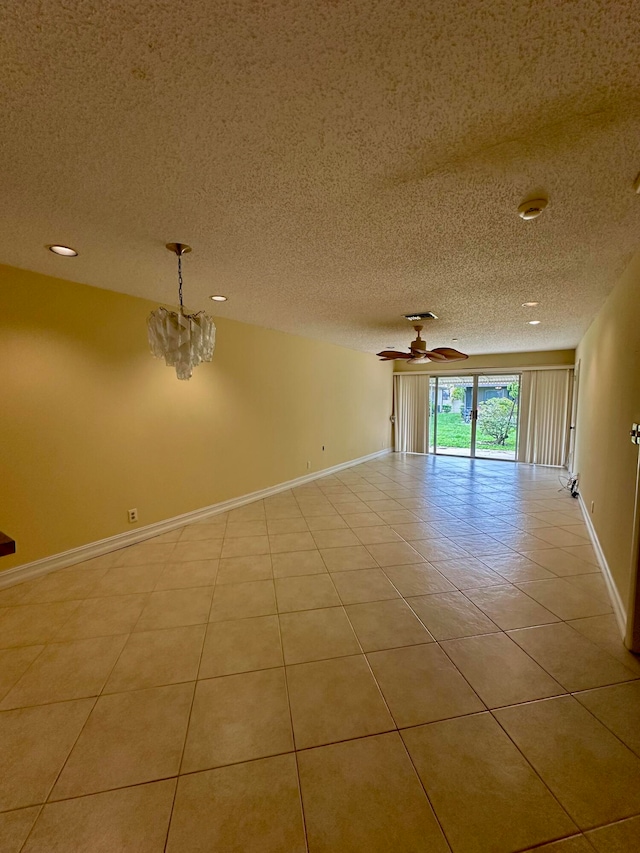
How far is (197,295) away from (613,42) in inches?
119

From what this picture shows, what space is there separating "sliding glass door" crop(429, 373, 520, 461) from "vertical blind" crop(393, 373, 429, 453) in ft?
0.59

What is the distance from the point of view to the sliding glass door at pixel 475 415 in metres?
7.44

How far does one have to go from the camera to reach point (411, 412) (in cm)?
830

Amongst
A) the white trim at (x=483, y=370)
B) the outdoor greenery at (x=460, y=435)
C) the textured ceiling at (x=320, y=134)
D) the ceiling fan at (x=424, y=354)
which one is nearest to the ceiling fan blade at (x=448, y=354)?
the ceiling fan at (x=424, y=354)

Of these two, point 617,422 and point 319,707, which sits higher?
point 617,422

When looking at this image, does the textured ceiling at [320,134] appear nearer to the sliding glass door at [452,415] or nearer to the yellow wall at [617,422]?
the yellow wall at [617,422]

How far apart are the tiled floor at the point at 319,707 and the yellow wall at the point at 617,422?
41cm

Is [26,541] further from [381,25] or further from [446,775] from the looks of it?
[381,25]

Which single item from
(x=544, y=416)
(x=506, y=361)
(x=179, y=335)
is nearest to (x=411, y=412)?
(x=506, y=361)

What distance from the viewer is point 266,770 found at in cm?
127

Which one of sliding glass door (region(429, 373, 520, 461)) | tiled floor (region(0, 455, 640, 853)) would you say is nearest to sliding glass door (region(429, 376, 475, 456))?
sliding glass door (region(429, 373, 520, 461))

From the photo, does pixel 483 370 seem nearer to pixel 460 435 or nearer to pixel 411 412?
pixel 460 435

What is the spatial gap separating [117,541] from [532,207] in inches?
155

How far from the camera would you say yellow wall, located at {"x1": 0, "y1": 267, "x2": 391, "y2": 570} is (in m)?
2.56
